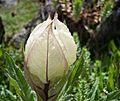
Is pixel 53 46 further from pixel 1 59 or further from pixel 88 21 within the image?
pixel 88 21

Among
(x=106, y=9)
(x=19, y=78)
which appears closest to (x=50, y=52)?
(x=19, y=78)

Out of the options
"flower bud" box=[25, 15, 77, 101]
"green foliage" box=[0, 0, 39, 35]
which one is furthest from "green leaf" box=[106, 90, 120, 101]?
"green foliage" box=[0, 0, 39, 35]

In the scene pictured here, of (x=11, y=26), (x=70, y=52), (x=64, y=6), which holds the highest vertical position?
(x=70, y=52)

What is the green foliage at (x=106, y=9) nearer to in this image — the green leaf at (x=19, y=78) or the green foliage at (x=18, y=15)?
the green foliage at (x=18, y=15)

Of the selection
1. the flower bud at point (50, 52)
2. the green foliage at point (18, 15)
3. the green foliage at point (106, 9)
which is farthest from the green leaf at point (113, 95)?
the green foliage at point (18, 15)

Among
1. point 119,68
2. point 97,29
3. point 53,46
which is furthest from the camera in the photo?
point 97,29

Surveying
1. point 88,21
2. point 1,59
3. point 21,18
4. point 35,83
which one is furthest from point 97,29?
point 35,83

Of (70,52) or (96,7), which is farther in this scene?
(96,7)

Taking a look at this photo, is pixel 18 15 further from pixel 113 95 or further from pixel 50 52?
pixel 50 52
